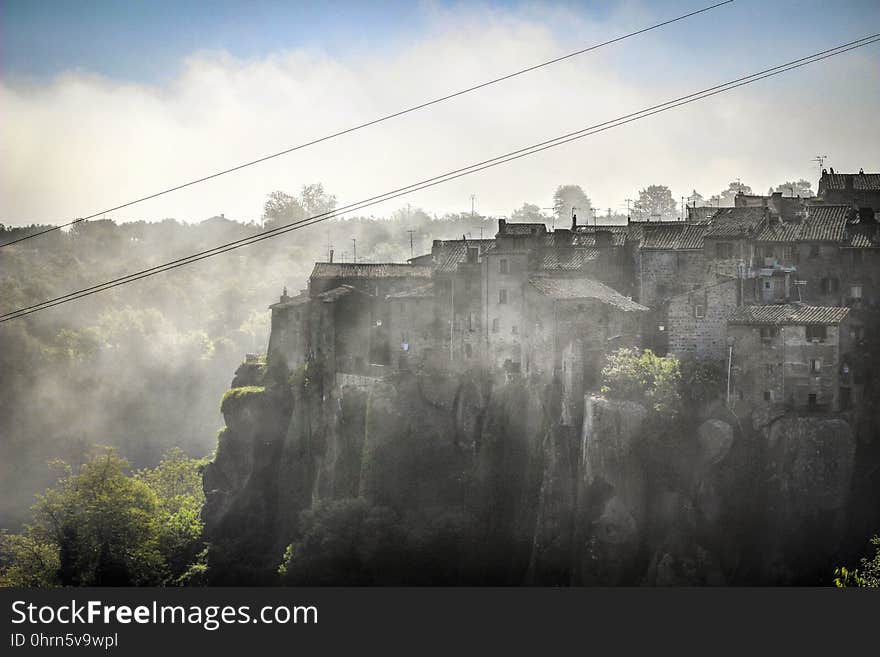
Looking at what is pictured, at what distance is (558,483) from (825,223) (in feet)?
47.9

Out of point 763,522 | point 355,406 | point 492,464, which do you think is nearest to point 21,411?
point 355,406

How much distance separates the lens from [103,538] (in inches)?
2116

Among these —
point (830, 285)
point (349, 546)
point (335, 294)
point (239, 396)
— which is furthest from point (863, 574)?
point (239, 396)

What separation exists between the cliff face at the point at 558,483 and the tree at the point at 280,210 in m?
65.3

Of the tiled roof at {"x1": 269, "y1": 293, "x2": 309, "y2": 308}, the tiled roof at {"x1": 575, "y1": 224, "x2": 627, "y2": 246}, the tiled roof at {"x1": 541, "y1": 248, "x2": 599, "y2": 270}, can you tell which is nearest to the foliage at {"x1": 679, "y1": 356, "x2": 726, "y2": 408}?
the tiled roof at {"x1": 541, "y1": 248, "x2": 599, "y2": 270}

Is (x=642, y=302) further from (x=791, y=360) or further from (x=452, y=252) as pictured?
(x=791, y=360)

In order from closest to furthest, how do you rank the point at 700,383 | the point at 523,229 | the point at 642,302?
1. the point at 700,383
2. the point at 642,302
3. the point at 523,229

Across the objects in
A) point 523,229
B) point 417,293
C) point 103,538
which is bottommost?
point 103,538

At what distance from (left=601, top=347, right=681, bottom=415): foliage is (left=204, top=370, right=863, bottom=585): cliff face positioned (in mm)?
567

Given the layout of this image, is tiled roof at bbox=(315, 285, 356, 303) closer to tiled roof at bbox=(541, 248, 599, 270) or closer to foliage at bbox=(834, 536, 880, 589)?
tiled roof at bbox=(541, 248, 599, 270)

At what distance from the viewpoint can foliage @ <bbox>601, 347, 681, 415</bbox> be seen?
127ft

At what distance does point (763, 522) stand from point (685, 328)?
7.67m

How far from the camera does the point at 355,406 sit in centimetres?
4962

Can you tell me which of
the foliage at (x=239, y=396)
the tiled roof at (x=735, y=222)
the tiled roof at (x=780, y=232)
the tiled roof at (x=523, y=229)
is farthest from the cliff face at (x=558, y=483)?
the tiled roof at (x=735, y=222)
